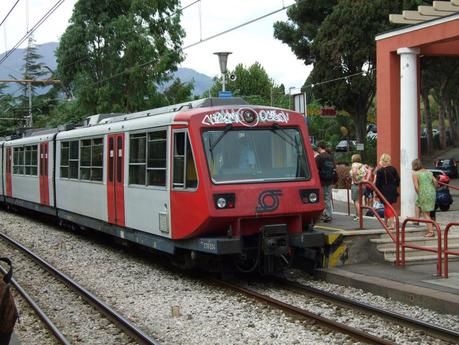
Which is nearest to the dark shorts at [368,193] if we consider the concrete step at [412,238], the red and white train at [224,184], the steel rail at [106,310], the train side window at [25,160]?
the concrete step at [412,238]

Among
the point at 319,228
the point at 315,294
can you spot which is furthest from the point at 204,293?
the point at 319,228

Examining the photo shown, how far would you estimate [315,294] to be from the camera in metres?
9.51

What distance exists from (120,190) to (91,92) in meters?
21.1

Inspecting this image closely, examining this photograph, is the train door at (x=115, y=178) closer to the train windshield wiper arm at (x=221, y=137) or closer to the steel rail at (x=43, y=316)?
the steel rail at (x=43, y=316)

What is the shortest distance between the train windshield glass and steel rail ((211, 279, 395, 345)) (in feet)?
5.23

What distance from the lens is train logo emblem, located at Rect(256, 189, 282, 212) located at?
983 cm

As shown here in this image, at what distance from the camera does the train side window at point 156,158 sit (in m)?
10.7

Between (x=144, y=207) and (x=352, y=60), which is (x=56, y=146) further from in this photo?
(x=352, y=60)

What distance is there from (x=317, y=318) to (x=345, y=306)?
0.94 meters

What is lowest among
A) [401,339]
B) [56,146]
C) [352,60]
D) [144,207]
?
[401,339]

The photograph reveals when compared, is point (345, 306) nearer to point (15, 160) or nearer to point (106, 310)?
point (106, 310)

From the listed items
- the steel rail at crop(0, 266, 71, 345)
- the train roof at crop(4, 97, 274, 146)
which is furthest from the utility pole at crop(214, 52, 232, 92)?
Result: the steel rail at crop(0, 266, 71, 345)

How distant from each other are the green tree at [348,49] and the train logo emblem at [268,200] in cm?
2825

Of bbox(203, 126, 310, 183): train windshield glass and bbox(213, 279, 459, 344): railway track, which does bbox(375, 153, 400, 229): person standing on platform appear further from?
bbox(213, 279, 459, 344): railway track
